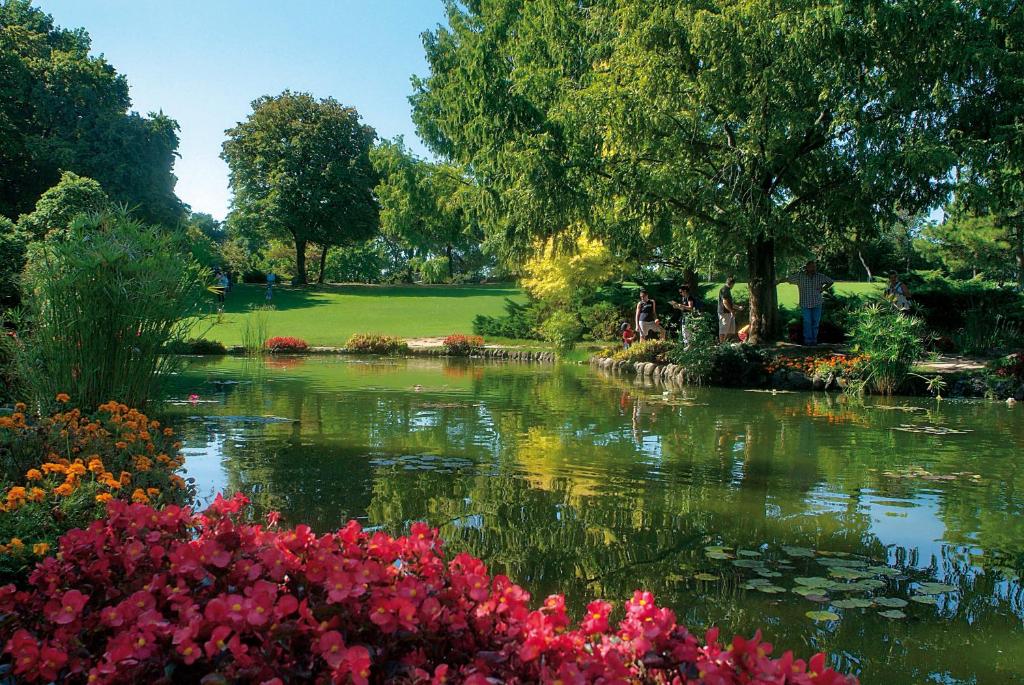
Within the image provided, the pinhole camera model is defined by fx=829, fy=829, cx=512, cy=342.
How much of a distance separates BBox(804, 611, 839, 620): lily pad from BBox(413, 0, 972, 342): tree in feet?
36.9

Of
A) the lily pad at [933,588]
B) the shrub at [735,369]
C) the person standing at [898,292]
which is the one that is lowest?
the lily pad at [933,588]

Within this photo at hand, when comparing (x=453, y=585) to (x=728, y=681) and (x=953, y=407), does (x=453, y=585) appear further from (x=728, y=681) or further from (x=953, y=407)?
(x=953, y=407)

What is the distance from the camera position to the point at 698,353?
1516 cm

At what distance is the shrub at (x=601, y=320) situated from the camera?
78.6 feet

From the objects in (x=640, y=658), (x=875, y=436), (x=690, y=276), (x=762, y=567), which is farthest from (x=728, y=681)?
(x=690, y=276)

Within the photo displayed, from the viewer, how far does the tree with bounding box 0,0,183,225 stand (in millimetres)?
35281

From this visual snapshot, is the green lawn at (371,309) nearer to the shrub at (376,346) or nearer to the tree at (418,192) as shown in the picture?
the shrub at (376,346)

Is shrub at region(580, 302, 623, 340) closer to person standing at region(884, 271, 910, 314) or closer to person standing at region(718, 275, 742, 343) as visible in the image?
person standing at region(718, 275, 742, 343)

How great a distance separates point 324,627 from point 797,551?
3.67 meters

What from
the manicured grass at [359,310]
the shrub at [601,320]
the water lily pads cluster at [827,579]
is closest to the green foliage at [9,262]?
the water lily pads cluster at [827,579]

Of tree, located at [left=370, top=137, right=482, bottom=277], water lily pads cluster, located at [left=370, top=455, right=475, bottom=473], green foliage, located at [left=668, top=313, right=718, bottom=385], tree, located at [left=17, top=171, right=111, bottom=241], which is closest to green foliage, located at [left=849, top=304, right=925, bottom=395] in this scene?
green foliage, located at [left=668, top=313, right=718, bottom=385]

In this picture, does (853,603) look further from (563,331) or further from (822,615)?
(563,331)

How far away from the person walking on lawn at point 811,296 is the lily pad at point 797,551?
1319 cm

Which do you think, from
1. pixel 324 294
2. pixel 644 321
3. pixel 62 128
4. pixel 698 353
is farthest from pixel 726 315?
pixel 62 128
